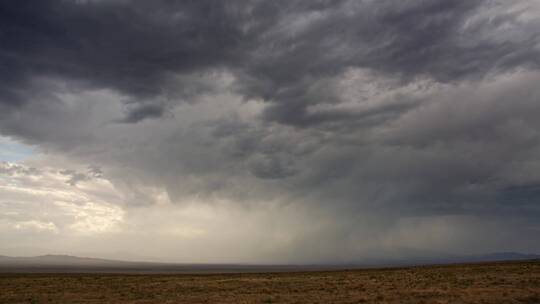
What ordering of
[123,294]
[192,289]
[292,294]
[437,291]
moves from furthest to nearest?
1. [192,289]
2. [123,294]
3. [292,294]
4. [437,291]

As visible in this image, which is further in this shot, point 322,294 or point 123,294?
point 123,294

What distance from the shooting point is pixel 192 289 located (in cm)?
4697

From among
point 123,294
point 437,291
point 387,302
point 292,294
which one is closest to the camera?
point 387,302

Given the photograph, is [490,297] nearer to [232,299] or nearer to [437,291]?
[437,291]

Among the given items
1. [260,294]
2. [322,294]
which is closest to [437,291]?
[322,294]

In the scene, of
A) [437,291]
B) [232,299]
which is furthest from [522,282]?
[232,299]

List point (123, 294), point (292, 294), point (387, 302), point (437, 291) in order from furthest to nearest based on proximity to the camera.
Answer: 1. point (123, 294)
2. point (292, 294)
3. point (437, 291)
4. point (387, 302)

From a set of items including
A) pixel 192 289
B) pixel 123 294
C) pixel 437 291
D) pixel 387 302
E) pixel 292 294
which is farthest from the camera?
pixel 192 289

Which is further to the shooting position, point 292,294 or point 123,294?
point 123,294

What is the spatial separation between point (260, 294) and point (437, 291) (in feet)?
51.5

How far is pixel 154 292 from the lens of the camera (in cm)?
4434

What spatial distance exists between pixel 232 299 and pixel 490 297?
66.3ft

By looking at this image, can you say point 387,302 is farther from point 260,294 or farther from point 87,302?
point 87,302

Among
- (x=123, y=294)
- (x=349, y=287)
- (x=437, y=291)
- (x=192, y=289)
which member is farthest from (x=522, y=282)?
(x=123, y=294)
